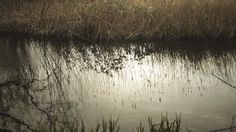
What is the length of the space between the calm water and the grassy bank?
14.4 inches

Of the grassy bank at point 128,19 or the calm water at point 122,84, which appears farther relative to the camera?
the grassy bank at point 128,19

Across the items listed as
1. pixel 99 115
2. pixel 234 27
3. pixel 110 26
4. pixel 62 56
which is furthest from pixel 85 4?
pixel 99 115

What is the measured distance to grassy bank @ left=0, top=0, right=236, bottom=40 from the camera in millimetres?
9805

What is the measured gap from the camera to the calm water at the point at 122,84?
5.81 m

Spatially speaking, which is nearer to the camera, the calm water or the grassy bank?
the calm water

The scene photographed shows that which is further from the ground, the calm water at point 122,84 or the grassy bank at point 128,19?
the grassy bank at point 128,19

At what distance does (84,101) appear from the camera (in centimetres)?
653

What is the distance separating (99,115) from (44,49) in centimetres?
530

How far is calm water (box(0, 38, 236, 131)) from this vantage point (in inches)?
229

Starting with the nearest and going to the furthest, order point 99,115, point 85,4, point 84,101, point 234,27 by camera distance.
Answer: point 99,115 < point 84,101 < point 234,27 < point 85,4

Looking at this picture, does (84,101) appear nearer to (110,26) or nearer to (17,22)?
(110,26)

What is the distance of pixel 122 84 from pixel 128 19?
361 centimetres

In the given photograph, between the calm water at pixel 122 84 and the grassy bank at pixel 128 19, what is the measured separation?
1.20ft

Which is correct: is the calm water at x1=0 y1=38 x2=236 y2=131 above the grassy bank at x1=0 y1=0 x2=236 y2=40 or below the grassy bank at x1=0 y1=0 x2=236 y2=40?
below
